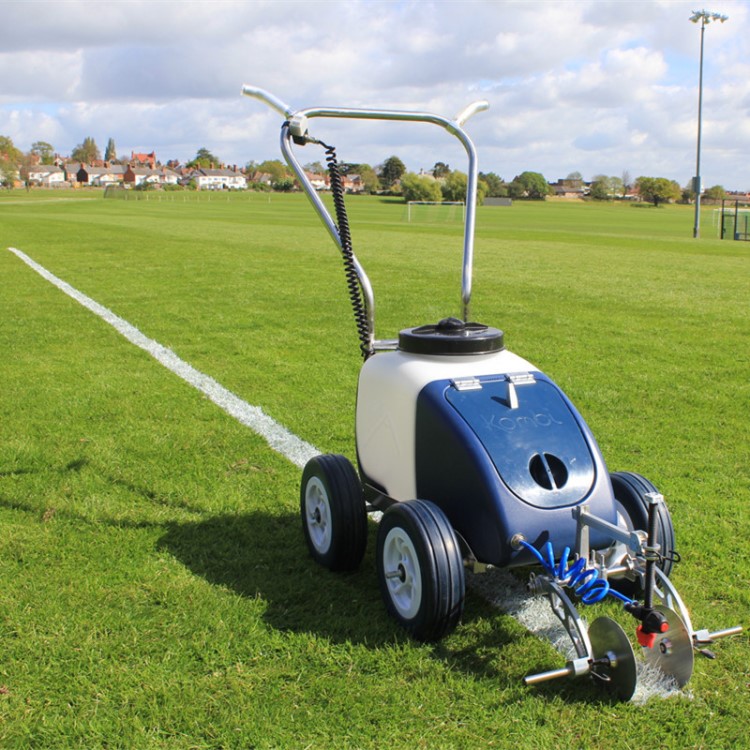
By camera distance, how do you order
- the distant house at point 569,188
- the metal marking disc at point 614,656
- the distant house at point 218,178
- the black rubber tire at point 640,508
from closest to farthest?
the metal marking disc at point 614,656 → the black rubber tire at point 640,508 → the distant house at point 569,188 → the distant house at point 218,178

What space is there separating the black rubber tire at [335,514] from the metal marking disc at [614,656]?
1.10 metres

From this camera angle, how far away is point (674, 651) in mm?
2693

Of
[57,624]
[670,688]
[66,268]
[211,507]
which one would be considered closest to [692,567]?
[670,688]

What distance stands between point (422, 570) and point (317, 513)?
3.19ft

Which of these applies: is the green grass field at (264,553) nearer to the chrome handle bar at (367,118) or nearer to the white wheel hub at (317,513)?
the white wheel hub at (317,513)

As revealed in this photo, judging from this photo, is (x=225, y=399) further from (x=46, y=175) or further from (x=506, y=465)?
(x=46, y=175)

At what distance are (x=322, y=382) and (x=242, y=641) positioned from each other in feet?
13.2

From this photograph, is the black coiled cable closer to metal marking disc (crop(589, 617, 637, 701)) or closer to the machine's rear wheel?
the machine's rear wheel

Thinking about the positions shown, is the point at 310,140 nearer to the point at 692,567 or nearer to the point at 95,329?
the point at 692,567

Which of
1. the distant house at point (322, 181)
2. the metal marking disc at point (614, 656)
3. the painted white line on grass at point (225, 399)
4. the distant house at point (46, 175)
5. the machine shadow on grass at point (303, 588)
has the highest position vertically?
the distant house at point (46, 175)

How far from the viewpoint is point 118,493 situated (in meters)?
4.52

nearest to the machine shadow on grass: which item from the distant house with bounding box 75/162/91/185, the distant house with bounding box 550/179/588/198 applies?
the distant house with bounding box 550/179/588/198

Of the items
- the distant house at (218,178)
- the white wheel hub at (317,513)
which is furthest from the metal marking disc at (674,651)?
the distant house at (218,178)

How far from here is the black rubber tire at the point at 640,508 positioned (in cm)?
319
